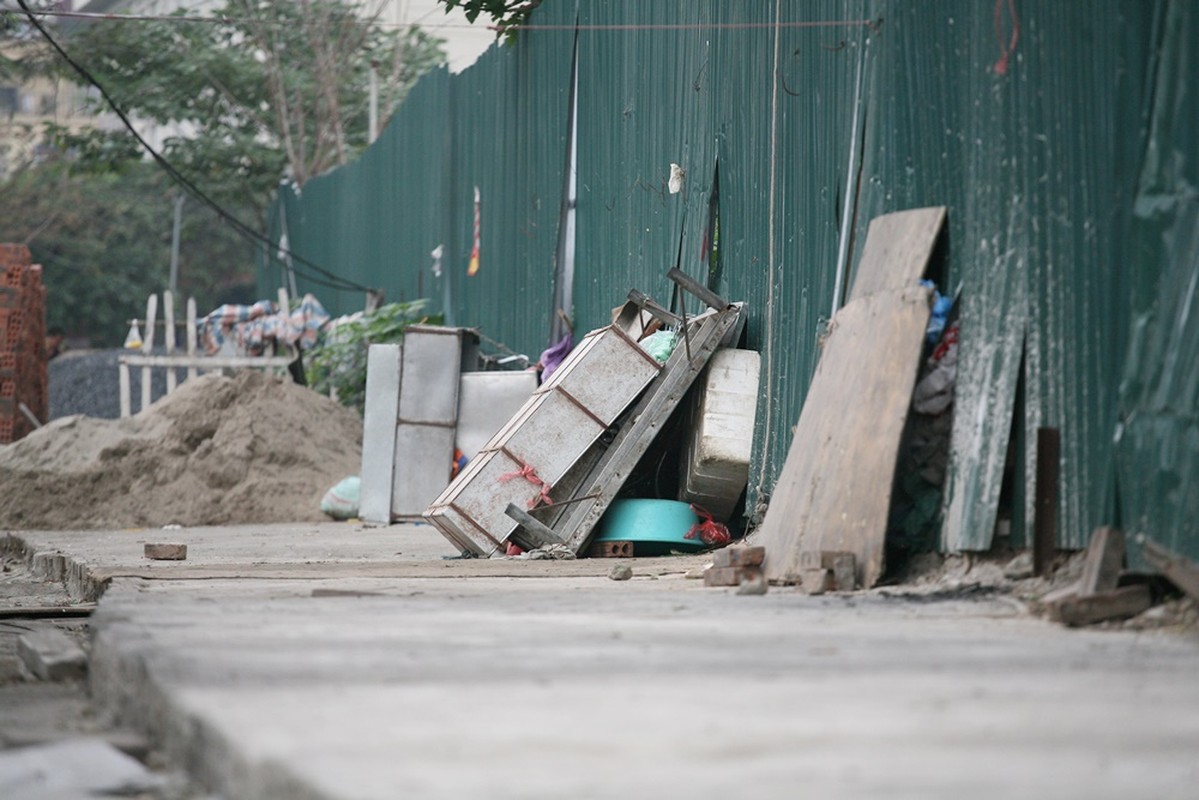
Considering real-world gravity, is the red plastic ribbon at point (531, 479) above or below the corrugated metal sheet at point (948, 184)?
below

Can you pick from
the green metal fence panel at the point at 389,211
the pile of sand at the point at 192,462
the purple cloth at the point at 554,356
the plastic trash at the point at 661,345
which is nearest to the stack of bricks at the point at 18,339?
the pile of sand at the point at 192,462

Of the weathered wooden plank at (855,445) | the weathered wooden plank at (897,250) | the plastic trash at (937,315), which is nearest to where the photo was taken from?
the weathered wooden plank at (855,445)

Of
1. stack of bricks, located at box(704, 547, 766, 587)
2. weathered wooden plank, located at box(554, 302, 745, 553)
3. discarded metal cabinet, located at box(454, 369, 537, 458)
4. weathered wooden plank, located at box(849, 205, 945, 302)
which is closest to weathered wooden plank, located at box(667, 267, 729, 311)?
weathered wooden plank, located at box(554, 302, 745, 553)

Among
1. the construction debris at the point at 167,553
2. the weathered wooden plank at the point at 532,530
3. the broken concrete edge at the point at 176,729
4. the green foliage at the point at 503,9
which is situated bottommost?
the construction debris at the point at 167,553

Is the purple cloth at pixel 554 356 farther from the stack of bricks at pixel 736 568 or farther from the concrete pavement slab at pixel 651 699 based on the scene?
the concrete pavement slab at pixel 651 699

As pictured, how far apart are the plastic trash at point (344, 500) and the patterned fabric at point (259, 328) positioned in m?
6.99

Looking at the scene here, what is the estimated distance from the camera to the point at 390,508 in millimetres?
12516

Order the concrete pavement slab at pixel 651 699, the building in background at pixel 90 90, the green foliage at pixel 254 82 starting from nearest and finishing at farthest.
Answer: the concrete pavement slab at pixel 651 699 → the green foliage at pixel 254 82 → the building in background at pixel 90 90

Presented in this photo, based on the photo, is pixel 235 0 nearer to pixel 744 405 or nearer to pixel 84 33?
pixel 84 33

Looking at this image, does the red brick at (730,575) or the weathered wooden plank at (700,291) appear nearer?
the red brick at (730,575)

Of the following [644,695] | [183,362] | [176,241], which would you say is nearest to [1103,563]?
[644,695]

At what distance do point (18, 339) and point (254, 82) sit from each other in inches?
612

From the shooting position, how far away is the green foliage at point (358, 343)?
1683 centimetres

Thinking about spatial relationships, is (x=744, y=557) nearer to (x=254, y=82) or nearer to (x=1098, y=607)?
(x=1098, y=607)
